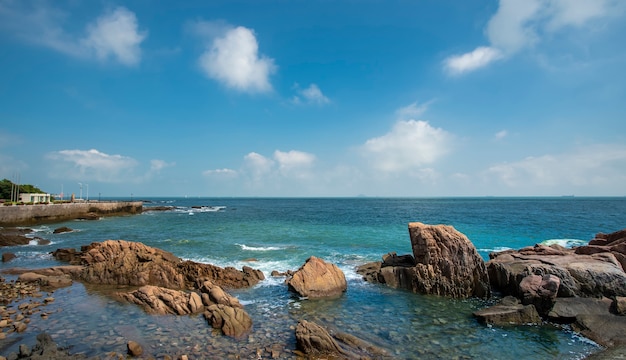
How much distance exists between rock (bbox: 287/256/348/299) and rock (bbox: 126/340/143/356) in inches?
354

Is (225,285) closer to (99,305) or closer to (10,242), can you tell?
(99,305)

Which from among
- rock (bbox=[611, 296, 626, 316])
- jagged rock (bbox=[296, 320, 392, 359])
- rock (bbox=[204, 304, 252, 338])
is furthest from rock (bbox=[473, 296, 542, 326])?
rock (bbox=[204, 304, 252, 338])

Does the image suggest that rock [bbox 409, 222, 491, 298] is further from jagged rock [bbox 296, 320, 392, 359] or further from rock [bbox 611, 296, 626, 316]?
jagged rock [bbox 296, 320, 392, 359]

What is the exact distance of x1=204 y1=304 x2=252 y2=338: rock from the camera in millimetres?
12711

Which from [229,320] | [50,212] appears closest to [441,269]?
[229,320]

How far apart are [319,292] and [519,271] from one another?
11662mm

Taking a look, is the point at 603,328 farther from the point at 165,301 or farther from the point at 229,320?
the point at 165,301

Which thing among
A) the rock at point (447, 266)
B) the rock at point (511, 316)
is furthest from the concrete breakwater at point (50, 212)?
the rock at point (511, 316)

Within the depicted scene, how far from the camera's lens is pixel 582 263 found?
17516 millimetres

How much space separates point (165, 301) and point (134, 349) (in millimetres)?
4929

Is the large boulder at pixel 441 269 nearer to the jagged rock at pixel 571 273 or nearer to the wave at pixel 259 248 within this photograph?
the jagged rock at pixel 571 273

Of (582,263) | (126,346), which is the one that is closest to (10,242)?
(126,346)

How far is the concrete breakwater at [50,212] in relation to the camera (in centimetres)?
5269

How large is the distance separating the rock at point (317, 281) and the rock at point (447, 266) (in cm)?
482
